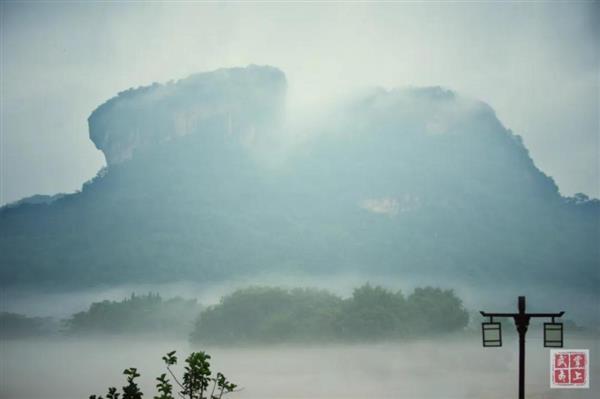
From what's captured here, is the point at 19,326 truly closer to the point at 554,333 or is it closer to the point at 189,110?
the point at 189,110

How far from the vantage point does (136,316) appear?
31.6 ft

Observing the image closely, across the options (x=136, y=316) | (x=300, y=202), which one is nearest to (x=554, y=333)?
(x=300, y=202)

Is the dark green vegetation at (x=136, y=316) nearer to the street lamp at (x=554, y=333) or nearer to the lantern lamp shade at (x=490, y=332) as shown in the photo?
the lantern lamp shade at (x=490, y=332)

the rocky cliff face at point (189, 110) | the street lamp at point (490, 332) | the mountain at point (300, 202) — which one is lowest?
the street lamp at point (490, 332)

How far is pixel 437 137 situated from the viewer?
10258 mm

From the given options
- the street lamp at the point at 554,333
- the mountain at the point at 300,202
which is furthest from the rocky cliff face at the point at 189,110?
the street lamp at the point at 554,333

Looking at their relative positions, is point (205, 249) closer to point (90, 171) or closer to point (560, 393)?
point (90, 171)

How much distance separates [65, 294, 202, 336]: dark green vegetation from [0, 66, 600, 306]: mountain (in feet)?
1.03

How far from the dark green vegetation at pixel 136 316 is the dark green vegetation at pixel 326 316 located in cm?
30

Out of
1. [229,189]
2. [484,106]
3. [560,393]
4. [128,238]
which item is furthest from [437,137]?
[128,238]

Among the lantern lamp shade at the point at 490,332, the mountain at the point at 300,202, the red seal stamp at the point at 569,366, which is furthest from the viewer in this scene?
the mountain at the point at 300,202

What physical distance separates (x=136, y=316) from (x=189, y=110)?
297 cm

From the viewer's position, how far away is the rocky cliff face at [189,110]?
991 cm

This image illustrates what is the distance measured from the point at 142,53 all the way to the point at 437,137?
4.28 metres
